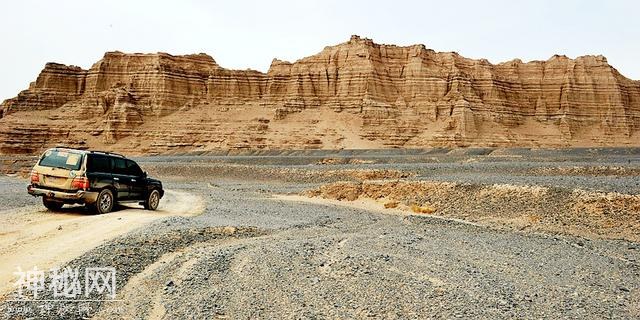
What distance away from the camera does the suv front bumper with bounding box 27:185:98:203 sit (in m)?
14.5

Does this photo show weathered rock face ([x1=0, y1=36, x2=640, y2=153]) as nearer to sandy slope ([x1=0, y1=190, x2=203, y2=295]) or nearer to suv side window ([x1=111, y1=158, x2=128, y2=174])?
suv side window ([x1=111, y1=158, x2=128, y2=174])

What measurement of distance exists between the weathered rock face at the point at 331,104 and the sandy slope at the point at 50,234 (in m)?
73.3

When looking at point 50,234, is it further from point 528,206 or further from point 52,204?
point 528,206

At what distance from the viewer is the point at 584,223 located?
16703 mm

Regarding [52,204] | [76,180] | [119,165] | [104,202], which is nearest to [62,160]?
[76,180]

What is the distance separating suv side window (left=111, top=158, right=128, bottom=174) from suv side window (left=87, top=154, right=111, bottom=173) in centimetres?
33

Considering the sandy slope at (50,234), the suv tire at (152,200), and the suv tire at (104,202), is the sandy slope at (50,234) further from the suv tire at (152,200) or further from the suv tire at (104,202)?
the suv tire at (152,200)

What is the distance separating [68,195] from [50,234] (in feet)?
13.1

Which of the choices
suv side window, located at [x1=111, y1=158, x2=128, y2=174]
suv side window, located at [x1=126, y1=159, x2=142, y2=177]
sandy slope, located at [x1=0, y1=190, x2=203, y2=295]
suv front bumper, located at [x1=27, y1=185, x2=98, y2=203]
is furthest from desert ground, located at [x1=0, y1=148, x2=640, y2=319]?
suv side window, located at [x1=126, y1=159, x2=142, y2=177]

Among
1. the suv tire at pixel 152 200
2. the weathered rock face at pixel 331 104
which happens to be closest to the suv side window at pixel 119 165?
the suv tire at pixel 152 200

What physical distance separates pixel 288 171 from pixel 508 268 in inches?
1373

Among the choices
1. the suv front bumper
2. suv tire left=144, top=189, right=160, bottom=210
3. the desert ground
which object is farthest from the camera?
suv tire left=144, top=189, right=160, bottom=210

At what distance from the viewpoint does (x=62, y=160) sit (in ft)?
49.0

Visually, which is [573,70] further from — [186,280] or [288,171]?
[186,280]
